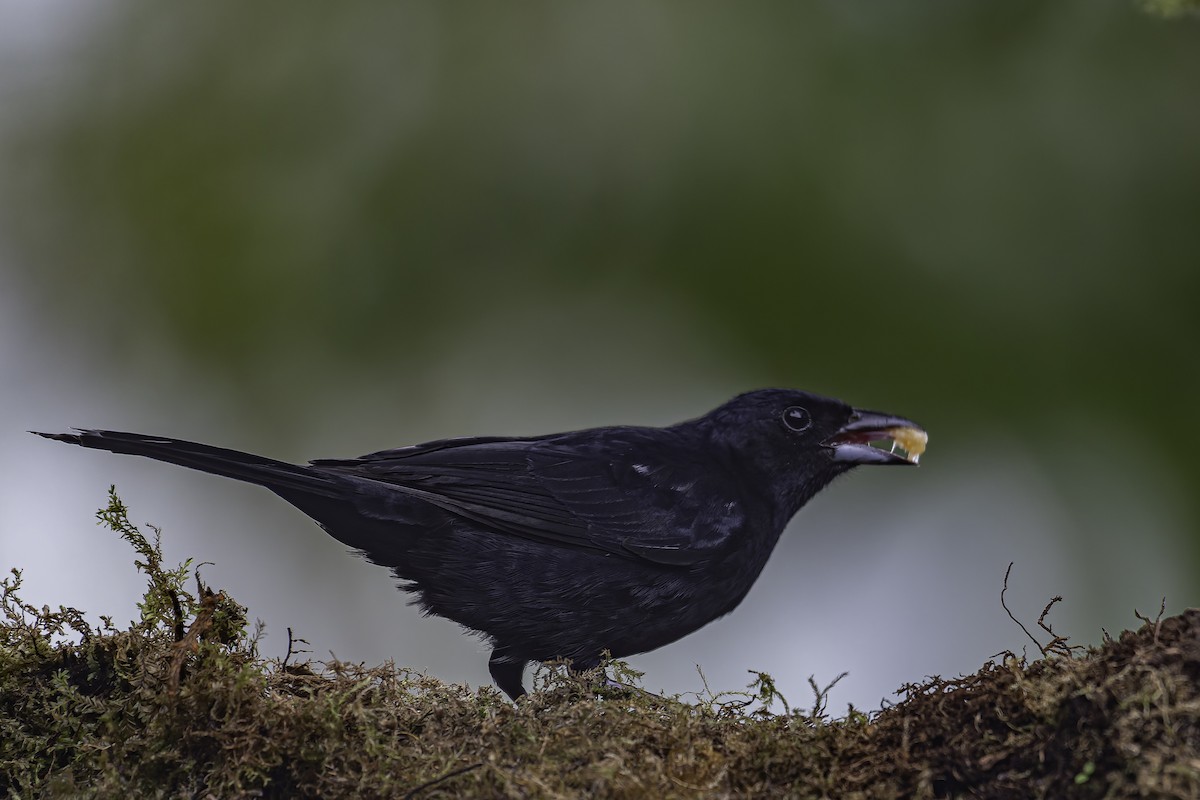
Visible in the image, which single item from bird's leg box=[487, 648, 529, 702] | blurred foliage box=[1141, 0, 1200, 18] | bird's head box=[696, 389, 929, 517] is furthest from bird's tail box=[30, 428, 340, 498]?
blurred foliage box=[1141, 0, 1200, 18]

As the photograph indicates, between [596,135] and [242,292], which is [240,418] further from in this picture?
[596,135]

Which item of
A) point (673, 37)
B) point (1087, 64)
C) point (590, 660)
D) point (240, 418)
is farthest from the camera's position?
point (240, 418)

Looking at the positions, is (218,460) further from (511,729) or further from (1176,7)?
(1176,7)

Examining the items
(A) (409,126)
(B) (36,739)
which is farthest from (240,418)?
(B) (36,739)

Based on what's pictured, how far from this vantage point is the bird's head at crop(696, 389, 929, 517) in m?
4.50

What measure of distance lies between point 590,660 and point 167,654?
1784 millimetres

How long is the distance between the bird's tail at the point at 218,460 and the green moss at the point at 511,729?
0.39 metres

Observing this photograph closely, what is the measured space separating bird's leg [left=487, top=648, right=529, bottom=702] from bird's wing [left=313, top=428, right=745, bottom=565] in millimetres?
498

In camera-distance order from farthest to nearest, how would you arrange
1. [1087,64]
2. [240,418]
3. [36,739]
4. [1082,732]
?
[240,418] → [1087,64] → [36,739] → [1082,732]

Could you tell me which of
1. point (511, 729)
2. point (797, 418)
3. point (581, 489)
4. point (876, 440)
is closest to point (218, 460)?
point (511, 729)

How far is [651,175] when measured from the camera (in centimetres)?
580

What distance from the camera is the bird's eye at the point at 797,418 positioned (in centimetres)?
459

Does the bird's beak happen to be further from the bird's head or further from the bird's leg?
the bird's leg

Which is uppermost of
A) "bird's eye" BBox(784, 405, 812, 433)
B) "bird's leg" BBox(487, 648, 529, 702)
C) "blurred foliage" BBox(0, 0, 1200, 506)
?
"blurred foliage" BBox(0, 0, 1200, 506)
